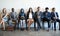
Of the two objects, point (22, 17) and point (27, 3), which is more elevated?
point (27, 3)

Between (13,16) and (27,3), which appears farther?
(27,3)

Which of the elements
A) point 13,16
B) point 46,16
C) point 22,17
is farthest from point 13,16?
point 46,16

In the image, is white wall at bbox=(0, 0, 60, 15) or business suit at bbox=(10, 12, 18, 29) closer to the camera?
business suit at bbox=(10, 12, 18, 29)

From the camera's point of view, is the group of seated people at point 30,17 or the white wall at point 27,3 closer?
the group of seated people at point 30,17

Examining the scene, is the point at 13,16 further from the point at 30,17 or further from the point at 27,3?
the point at 27,3

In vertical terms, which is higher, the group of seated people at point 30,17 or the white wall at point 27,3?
the white wall at point 27,3

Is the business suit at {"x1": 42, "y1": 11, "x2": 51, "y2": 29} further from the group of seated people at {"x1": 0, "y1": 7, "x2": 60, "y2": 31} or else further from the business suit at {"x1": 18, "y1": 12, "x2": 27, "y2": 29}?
the business suit at {"x1": 18, "y1": 12, "x2": 27, "y2": 29}

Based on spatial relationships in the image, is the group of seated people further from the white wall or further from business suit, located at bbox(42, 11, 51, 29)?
the white wall

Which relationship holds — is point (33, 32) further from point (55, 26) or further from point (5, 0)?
point (5, 0)

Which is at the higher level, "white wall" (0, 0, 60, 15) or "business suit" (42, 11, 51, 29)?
"white wall" (0, 0, 60, 15)

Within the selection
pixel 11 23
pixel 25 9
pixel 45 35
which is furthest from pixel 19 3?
pixel 45 35

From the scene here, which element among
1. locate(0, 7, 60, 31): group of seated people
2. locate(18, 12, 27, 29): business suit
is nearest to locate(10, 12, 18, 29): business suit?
locate(0, 7, 60, 31): group of seated people

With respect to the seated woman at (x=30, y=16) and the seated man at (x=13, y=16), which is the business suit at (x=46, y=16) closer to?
the seated woman at (x=30, y=16)

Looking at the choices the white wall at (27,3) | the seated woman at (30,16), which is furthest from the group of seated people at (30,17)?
the white wall at (27,3)
